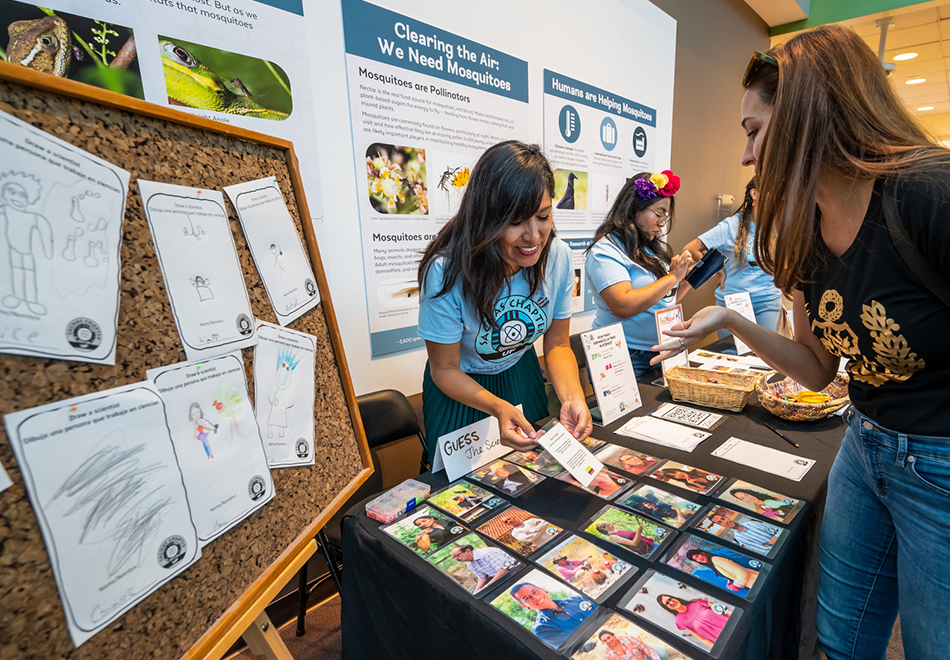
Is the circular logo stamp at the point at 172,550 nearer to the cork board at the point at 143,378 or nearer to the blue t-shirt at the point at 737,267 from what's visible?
the cork board at the point at 143,378

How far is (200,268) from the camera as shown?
0.61 meters

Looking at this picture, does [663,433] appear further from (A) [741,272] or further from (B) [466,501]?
(A) [741,272]

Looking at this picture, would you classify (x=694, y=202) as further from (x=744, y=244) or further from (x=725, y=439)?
(x=725, y=439)

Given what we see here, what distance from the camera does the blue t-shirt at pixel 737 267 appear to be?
253 centimetres

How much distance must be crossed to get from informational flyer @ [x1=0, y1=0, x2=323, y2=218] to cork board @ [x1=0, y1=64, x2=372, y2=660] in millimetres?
658

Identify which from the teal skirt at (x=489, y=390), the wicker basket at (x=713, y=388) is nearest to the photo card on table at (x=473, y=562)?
the teal skirt at (x=489, y=390)

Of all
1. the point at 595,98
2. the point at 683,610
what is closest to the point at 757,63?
the point at 683,610

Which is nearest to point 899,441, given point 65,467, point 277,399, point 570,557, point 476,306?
point 570,557

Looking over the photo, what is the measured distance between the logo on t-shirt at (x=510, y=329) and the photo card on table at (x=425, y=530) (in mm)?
506

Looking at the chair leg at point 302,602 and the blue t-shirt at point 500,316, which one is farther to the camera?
the chair leg at point 302,602

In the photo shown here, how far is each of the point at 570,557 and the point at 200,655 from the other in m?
0.58

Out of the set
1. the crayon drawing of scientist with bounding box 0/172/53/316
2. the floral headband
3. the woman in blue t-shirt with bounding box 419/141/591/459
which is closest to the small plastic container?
the woman in blue t-shirt with bounding box 419/141/591/459

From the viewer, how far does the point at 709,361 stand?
6.35ft

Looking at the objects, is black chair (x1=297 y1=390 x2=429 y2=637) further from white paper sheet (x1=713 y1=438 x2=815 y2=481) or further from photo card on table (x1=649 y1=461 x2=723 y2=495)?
white paper sheet (x1=713 y1=438 x2=815 y2=481)
